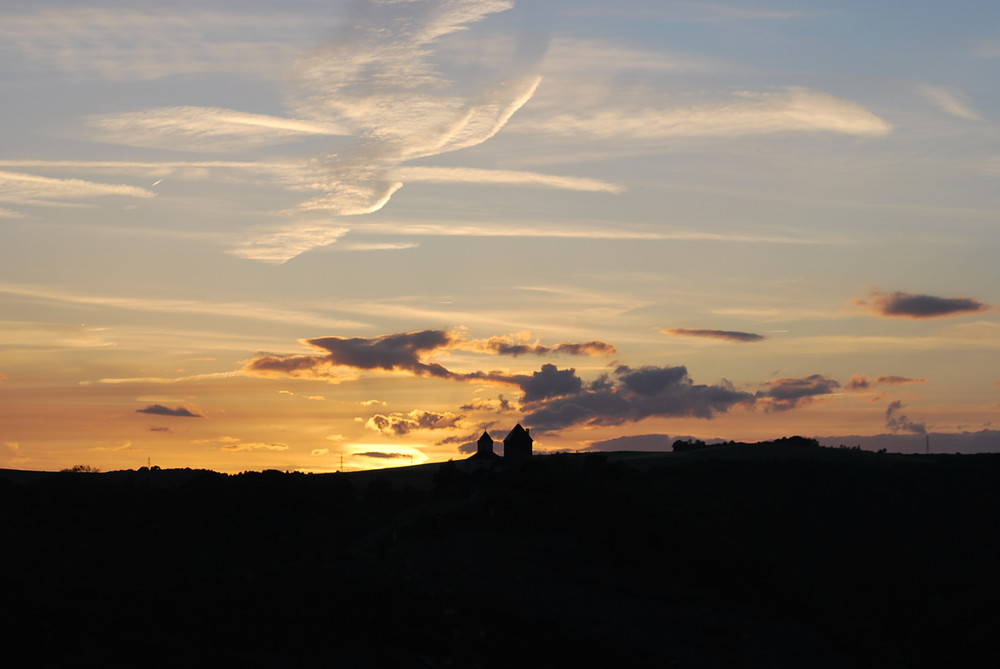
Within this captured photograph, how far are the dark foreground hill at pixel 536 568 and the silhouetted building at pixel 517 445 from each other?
18.2ft

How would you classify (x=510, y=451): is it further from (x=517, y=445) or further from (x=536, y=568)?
(x=536, y=568)

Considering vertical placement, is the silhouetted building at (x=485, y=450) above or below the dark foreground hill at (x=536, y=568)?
above

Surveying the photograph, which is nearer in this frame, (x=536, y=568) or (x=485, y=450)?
(x=536, y=568)

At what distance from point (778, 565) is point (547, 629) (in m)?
21.3

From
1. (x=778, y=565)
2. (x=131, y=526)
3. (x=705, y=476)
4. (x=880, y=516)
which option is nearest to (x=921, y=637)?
(x=778, y=565)

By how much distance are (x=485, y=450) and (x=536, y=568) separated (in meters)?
41.4

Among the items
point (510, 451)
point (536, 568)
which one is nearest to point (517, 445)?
point (510, 451)

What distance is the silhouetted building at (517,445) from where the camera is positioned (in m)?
95.7

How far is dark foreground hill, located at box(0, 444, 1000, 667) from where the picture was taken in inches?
1916

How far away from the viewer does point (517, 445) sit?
96125 millimetres

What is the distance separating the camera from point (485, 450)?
99.4 m

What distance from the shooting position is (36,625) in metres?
48.4

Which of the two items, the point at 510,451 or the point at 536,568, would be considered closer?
the point at 536,568

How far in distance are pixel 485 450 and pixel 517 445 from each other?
14.3ft
